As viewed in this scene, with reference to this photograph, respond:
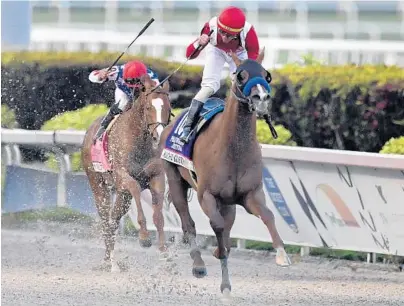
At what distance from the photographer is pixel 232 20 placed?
8.15 m

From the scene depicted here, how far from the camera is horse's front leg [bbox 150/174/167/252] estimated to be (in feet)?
30.5

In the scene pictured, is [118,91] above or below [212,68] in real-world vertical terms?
below

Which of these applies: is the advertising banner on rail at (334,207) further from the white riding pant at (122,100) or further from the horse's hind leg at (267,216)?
the horse's hind leg at (267,216)

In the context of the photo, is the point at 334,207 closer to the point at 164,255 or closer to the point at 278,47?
the point at 164,255

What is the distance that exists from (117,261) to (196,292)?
4.86 ft

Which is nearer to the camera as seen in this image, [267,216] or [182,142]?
[267,216]

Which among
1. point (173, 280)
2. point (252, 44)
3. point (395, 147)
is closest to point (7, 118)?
point (395, 147)

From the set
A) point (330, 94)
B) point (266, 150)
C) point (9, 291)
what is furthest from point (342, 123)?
point (9, 291)

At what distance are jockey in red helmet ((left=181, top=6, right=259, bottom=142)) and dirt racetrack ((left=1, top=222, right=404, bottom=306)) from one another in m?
1.12

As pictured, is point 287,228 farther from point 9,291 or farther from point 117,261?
point 9,291

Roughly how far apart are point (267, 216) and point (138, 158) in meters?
2.53

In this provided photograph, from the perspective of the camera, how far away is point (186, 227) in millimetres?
8625

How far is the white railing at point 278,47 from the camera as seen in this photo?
15727 mm

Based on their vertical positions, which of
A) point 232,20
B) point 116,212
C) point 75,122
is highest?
point 232,20
